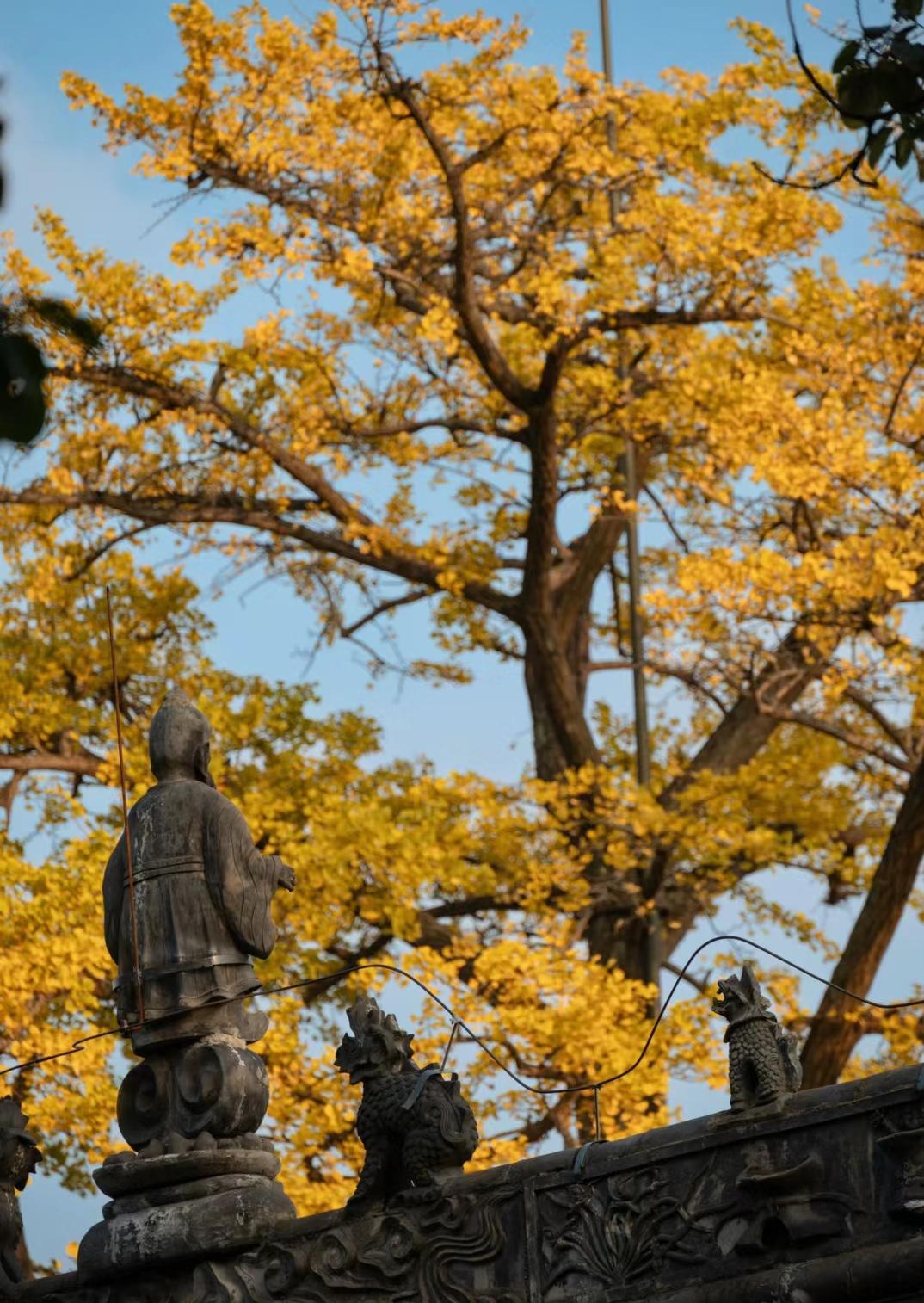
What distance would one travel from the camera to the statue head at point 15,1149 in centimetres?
890

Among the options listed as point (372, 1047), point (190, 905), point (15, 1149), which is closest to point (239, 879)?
point (190, 905)

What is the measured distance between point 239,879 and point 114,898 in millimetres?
592

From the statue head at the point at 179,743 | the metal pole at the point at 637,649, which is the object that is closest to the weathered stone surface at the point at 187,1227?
the statue head at the point at 179,743

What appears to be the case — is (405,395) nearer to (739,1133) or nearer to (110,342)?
(110,342)

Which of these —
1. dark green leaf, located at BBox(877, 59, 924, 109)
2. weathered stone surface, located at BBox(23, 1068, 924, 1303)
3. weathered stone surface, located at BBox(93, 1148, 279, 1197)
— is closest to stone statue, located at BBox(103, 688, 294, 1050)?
weathered stone surface, located at BBox(93, 1148, 279, 1197)

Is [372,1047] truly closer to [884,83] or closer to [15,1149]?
[15,1149]

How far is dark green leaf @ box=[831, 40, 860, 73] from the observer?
19.4 ft

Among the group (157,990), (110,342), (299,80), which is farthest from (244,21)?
(157,990)

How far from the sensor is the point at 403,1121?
7883 millimetres

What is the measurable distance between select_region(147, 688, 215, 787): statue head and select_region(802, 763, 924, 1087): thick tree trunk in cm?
644

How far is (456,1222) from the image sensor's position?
7648 millimetres

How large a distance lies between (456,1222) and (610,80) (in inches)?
534

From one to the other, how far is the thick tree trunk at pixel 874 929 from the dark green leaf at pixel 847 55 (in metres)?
8.84

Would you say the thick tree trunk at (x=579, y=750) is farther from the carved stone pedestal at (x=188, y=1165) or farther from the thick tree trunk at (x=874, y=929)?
the carved stone pedestal at (x=188, y=1165)
